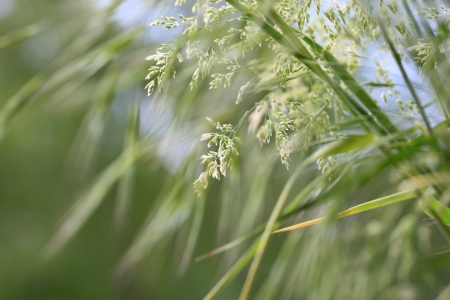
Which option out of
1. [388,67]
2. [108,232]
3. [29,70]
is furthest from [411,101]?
[29,70]

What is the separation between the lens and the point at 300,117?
0.27 m

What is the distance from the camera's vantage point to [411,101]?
0.28m

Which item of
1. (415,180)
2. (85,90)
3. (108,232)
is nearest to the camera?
(415,180)

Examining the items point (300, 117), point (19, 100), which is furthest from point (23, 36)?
point (300, 117)

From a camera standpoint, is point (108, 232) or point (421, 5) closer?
point (421, 5)

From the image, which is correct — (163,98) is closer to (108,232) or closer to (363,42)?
(363,42)

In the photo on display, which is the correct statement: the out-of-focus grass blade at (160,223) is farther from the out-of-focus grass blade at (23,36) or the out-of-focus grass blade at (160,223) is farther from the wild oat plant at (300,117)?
the out-of-focus grass blade at (23,36)

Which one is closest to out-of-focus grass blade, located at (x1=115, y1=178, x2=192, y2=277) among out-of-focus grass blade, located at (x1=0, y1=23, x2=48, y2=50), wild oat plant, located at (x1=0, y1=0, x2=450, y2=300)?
wild oat plant, located at (x1=0, y1=0, x2=450, y2=300)

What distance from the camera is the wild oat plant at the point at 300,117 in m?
0.22

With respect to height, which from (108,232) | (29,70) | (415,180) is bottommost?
(108,232)

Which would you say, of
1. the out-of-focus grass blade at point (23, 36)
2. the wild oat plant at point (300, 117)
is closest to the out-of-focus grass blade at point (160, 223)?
the wild oat plant at point (300, 117)

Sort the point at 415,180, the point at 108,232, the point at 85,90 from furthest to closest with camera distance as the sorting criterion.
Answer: the point at 108,232 → the point at 85,90 → the point at 415,180

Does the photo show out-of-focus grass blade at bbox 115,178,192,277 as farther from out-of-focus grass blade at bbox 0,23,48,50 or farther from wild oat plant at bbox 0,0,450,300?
out-of-focus grass blade at bbox 0,23,48,50

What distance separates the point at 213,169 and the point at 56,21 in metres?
0.12
